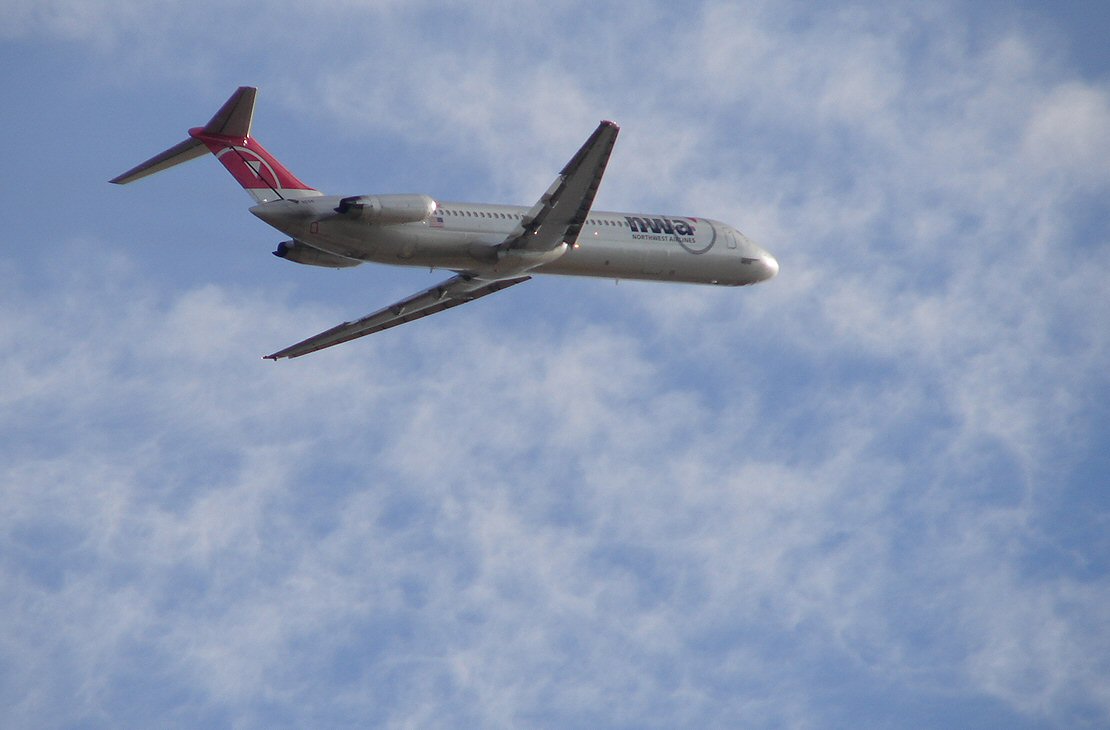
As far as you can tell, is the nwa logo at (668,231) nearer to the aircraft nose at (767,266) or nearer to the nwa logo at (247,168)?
the aircraft nose at (767,266)

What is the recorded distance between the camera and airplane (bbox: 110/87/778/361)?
5209 centimetres

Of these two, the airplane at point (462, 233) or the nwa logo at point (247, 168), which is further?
the nwa logo at point (247, 168)

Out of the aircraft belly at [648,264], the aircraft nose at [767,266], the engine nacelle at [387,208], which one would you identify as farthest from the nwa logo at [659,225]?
the engine nacelle at [387,208]

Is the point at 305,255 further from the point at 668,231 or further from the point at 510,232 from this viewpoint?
the point at 668,231

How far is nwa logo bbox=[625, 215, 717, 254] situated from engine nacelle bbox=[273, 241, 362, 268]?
33.3 feet

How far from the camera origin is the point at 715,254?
198 ft

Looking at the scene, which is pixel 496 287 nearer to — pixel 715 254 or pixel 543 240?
pixel 543 240

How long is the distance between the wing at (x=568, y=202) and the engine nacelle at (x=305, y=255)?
16.7 feet

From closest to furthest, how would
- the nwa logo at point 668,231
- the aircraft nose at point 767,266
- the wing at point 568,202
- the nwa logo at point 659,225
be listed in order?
the wing at point 568,202 → the nwa logo at point 668,231 → the nwa logo at point 659,225 → the aircraft nose at point 767,266

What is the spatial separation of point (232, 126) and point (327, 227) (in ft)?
19.7

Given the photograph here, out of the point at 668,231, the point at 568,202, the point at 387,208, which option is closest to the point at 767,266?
the point at 668,231

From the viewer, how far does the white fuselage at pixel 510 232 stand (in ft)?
171

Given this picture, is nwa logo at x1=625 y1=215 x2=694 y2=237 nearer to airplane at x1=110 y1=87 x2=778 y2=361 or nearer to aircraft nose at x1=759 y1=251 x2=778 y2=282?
airplane at x1=110 y1=87 x2=778 y2=361

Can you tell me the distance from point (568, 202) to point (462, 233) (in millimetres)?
3412
